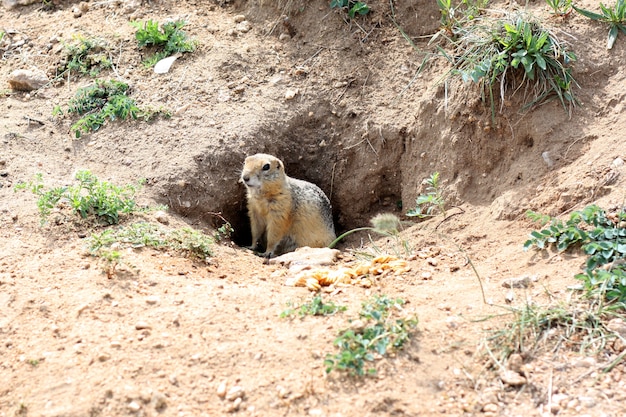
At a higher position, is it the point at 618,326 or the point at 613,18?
the point at 613,18

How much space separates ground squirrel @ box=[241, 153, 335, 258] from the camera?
22.4 feet

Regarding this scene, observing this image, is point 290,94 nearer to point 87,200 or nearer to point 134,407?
point 87,200

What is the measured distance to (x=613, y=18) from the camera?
225 inches

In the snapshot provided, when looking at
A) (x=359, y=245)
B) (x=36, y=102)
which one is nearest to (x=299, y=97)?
(x=359, y=245)

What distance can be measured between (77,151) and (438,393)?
4.38m

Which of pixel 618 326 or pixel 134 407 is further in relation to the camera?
pixel 618 326

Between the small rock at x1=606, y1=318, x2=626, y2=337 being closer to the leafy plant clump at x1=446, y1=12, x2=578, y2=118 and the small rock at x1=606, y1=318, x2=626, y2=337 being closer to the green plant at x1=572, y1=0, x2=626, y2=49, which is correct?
the leafy plant clump at x1=446, y1=12, x2=578, y2=118

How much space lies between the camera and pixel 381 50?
7062 mm

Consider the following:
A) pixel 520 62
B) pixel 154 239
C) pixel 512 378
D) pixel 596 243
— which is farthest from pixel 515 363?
pixel 520 62

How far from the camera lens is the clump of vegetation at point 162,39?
7238mm

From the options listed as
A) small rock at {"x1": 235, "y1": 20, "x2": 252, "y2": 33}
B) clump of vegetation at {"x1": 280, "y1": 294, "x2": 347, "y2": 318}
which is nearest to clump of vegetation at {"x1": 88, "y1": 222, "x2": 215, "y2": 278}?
clump of vegetation at {"x1": 280, "y1": 294, "x2": 347, "y2": 318}

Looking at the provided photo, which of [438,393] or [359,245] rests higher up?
[438,393]

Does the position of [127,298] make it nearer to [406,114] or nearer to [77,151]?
[77,151]

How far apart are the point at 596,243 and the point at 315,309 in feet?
5.53
